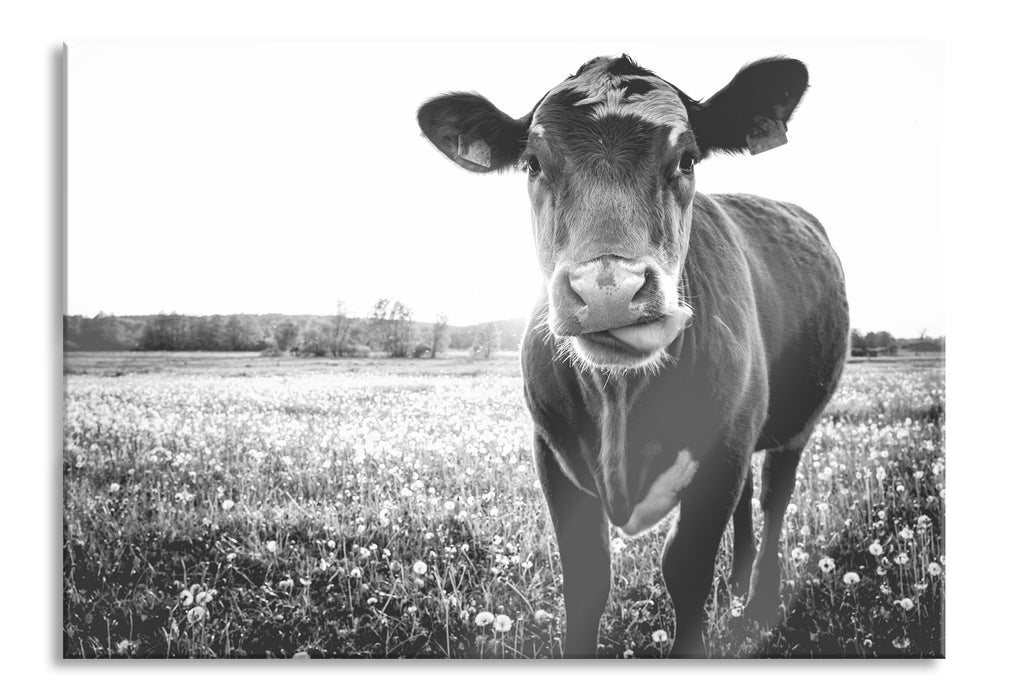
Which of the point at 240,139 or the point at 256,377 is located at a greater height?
the point at 240,139

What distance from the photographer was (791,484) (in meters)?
2.83

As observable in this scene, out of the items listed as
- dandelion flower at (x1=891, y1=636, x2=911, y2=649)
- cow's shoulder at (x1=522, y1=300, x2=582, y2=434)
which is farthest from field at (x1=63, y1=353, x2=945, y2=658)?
cow's shoulder at (x1=522, y1=300, x2=582, y2=434)

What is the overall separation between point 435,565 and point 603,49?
1996 millimetres

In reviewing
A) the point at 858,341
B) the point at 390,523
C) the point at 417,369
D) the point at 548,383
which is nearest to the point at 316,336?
the point at 417,369

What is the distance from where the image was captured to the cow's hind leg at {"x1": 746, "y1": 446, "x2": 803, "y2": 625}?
265cm

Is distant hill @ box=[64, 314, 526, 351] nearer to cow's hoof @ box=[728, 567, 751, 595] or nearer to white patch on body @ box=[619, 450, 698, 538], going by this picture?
white patch on body @ box=[619, 450, 698, 538]

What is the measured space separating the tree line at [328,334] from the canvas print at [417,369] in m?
0.01

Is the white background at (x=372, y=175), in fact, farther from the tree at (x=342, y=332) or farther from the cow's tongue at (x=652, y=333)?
the cow's tongue at (x=652, y=333)

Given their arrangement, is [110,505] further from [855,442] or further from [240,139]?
[855,442]

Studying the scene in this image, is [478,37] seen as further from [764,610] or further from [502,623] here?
[764,610]

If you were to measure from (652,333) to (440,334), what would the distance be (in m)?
1.01

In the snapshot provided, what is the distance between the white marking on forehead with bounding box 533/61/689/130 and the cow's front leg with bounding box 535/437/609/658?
1079 millimetres

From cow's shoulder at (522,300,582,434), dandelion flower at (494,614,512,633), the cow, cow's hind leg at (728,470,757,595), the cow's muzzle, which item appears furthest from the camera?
cow's hind leg at (728,470,757,595)
